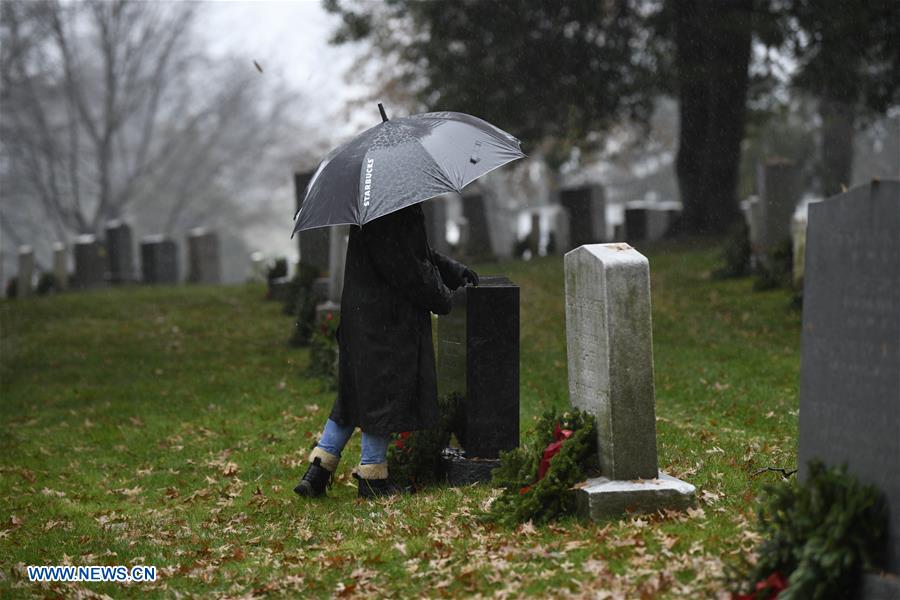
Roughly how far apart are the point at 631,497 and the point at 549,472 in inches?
18.0

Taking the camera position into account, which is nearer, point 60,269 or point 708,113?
point 708,113

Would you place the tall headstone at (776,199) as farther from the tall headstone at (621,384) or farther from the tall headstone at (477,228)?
the tall headstone at (621,384)

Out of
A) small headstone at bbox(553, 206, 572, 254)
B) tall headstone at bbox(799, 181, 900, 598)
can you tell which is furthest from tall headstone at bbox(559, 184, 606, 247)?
tall headstone at bbox(799, 181, 900, 598)

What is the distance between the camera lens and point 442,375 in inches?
305

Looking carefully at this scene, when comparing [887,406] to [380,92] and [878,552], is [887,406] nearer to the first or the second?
[878,552]

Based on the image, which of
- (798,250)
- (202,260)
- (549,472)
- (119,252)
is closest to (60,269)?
(119,252)

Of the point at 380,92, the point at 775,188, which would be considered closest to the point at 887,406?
the point at 775,188

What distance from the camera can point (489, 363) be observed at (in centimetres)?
689

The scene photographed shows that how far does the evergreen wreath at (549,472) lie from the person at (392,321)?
82cm

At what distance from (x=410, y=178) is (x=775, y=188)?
11.1m

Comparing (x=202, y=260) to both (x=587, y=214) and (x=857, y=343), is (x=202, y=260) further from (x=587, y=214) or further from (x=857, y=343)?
(x=857, y=343)

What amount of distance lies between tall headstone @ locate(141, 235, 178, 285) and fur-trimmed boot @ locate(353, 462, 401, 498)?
20.1 m

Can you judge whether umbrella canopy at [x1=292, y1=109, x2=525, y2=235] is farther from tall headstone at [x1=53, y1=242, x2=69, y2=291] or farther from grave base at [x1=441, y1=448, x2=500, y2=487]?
tall headstone at [x1=53, y1=242, x2=69, y2=291]

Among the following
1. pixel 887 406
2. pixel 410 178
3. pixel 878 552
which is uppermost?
pixel 410 178
